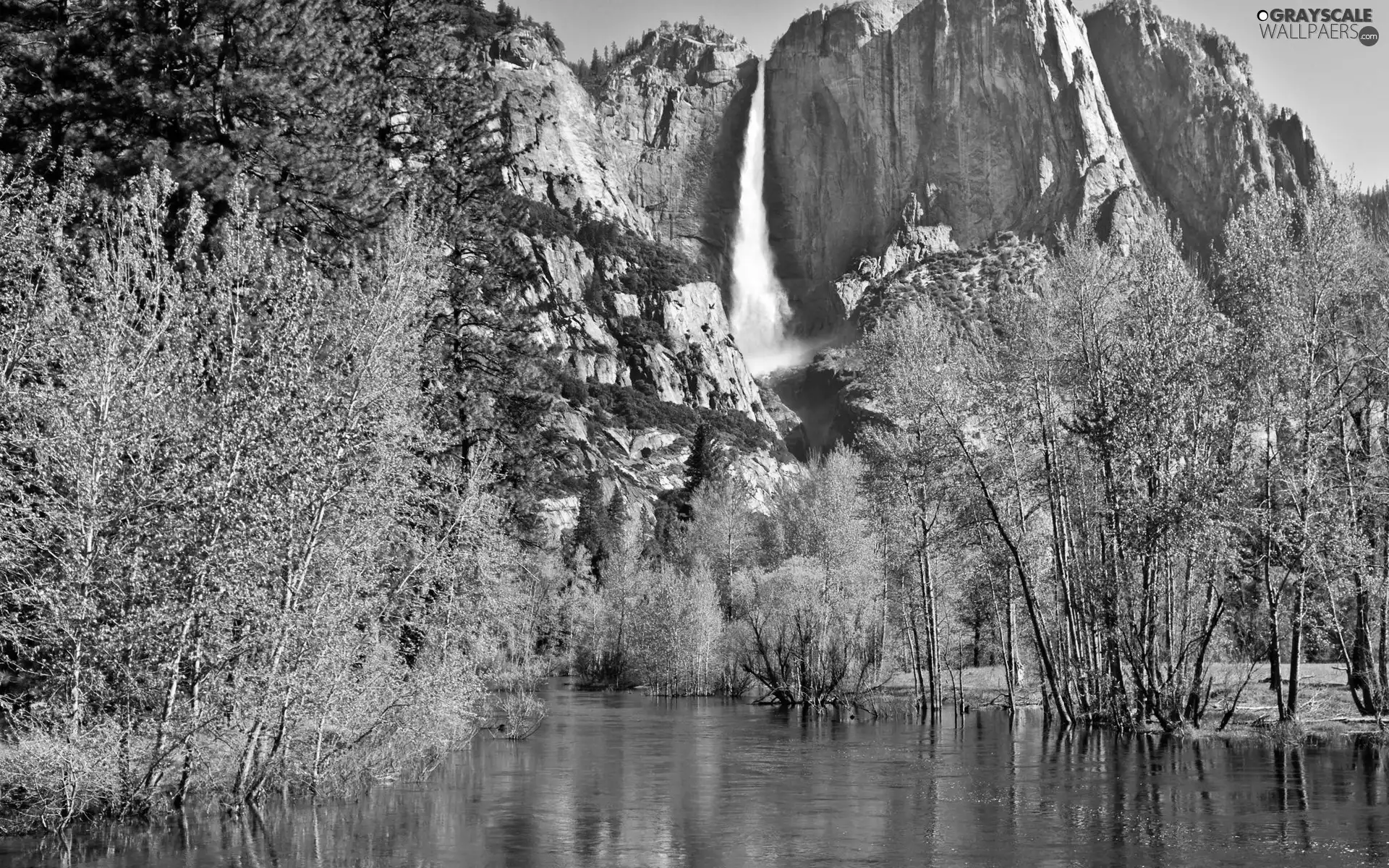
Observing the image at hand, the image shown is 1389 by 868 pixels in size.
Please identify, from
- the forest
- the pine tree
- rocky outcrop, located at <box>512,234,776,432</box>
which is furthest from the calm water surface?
rocky outcrop, located at <box>512,234,776,432</box>

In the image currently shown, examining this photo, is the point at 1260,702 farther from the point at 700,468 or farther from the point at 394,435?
the point at 700,468

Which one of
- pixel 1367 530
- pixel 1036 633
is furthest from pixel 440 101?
pixel 1367 530

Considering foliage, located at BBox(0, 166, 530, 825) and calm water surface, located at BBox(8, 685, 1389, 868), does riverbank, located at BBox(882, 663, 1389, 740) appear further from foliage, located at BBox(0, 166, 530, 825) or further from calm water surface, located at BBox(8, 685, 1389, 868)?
foliage, located at BBox(0, 166, 530, 825)

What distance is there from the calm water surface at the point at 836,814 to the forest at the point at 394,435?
6.35ft

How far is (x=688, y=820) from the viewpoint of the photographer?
19672 mm

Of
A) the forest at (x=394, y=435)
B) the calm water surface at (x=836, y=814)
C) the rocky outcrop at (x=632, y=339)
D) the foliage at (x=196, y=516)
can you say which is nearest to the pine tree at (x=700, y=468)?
A: the rocky outcrop at (x=632, y=339)

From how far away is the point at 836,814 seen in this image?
2017 cm

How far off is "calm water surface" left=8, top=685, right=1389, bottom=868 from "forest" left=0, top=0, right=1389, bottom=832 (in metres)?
1.94

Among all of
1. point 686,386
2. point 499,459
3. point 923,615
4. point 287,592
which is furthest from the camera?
point 686,386

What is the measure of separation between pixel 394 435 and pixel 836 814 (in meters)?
10.8

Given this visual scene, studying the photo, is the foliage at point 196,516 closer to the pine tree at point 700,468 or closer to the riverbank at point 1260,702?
the riverbank at point 1260,702

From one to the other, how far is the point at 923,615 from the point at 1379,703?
2125cm

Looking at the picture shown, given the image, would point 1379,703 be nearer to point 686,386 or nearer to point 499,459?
point 499,459

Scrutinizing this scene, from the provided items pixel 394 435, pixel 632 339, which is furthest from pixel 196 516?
pixel 632 339
